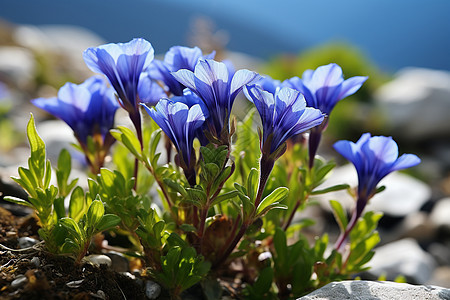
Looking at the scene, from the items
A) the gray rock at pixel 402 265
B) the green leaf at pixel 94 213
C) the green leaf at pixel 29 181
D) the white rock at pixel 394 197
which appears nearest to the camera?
the green leaf at pixel 94 213

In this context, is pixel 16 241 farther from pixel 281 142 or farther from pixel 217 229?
pixel 281 142

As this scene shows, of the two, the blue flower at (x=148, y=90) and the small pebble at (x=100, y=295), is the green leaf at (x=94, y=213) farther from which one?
the blue flower at (x=148, y=90)

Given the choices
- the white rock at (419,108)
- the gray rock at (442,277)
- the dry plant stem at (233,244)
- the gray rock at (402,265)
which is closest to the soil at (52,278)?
the dry plant stem at (233,244)

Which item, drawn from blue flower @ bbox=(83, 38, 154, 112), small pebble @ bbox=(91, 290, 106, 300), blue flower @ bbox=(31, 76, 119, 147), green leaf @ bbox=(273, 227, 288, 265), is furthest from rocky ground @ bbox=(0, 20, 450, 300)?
blue flower @ bbox=(83, 38, 154, 112)

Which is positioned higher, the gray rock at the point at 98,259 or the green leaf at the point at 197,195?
the green leaf at the point at 197,195

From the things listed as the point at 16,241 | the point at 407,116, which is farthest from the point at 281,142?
the point at 407,116

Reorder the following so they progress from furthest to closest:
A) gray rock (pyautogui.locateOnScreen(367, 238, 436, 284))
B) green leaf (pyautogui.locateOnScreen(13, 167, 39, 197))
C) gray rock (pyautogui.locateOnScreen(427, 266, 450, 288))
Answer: gray rock (pyautogui.locateOnScreen(427, 266, 450, 288)) → gray rock (pyautogui.locateOnScreen(367, 238, 436, 284)) → green leaf (pyautogui.locateOnScreen(13, 167, 39, 197))

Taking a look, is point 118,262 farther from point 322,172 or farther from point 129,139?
point 322,172

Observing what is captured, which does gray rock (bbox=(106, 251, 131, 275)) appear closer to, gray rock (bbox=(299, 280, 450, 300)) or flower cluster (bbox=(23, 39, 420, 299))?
flower cluster (bbox=(23, 39, 420, 299))
